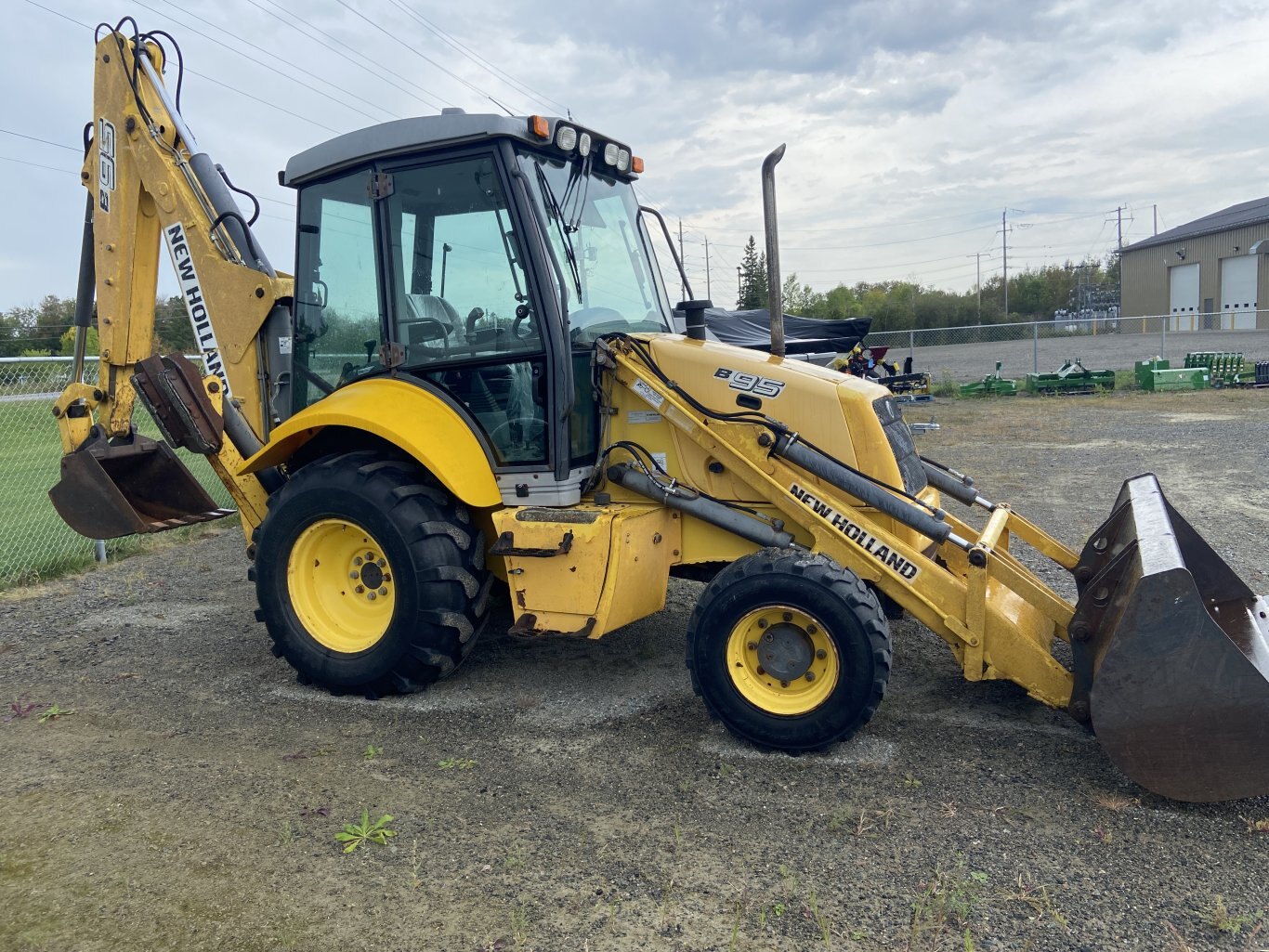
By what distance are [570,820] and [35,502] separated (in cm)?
1072

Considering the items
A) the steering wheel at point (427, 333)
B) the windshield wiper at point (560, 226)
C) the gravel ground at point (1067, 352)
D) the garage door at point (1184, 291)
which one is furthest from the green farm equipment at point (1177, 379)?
the garage door at point (1184, 291)

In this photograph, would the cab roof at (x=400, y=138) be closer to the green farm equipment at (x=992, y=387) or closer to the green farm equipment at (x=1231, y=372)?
the green farm equipment at (x=992, y=387)

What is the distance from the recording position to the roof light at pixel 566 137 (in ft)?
14.8

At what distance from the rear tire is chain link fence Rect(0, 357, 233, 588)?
5.21 feet

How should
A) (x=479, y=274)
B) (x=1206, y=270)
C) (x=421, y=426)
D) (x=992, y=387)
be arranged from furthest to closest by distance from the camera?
(x=1206, y=270) → (x=992, y=387) → (x=479, y=274) → (x=421, y=426)

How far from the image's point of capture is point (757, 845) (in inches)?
130

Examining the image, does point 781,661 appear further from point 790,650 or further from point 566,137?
point 566,137

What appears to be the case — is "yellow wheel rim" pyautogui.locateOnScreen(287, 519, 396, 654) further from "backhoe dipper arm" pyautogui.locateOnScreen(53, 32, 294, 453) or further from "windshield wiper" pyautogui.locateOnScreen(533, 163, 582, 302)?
"windshield wiper" pyautogui.locateOnScreen(533, 163, 582, 302)

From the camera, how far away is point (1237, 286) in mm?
43625

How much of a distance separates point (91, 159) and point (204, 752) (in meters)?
3.64

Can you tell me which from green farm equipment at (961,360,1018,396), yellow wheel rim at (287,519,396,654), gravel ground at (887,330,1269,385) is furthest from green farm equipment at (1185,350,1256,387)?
yellow wheel rim at (287,519,396,654)

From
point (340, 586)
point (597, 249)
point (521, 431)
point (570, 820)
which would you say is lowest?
point (570, 820)

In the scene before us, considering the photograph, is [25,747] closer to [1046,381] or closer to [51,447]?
[51,447]

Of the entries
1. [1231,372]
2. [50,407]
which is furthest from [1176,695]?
[1231,372]
